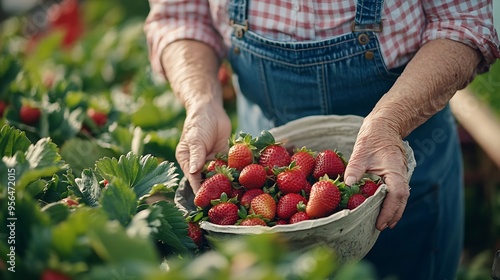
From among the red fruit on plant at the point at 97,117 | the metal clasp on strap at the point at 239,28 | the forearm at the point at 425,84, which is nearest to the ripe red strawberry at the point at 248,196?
the forearm at the point at 425,84

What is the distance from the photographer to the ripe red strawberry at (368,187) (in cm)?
→ 160

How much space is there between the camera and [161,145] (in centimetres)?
227

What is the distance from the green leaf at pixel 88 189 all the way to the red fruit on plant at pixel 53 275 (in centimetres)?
44

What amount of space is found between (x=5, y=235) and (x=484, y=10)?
4.41ft

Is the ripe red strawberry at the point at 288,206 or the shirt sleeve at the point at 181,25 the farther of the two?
the shirt sleeve at the point at 181,25

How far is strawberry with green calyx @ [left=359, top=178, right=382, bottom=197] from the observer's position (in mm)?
1600

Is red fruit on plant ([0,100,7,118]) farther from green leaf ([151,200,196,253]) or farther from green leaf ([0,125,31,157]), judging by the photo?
green leaf ([151,200,196,253])

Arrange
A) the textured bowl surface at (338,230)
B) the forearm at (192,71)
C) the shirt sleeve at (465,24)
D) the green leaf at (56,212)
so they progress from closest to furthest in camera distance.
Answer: the green leaf at (56,212), the textured bowl surface at (338,230), the shirt sleeve at (465,24), the forearm at (192,71)

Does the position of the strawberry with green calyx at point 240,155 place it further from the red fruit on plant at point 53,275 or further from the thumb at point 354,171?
the red fruit on plant at point 53,275

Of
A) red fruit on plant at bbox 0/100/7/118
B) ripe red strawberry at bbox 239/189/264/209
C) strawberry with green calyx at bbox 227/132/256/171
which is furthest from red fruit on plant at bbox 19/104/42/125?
ripe red strawberry at bbox 239/189/264/209

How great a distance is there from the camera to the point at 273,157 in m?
1.75

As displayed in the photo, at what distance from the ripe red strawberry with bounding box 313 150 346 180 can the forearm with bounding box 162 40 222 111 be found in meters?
0.48

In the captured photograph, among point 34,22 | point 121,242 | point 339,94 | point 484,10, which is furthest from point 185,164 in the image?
point 34,22

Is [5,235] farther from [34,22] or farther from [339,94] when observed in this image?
[34,22]
